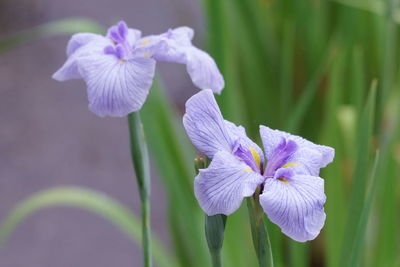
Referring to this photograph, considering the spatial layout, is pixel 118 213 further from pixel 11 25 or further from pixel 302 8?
pixel 11 25

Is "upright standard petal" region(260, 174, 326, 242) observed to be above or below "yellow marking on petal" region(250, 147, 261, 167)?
below

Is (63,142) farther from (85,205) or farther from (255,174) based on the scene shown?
(255,174)

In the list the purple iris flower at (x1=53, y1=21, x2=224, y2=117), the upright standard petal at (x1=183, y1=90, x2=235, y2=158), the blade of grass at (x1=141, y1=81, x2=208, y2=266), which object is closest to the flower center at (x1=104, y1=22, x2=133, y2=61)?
the purple iris flower at (x1=53, y1=21, x2=224, y2=117)

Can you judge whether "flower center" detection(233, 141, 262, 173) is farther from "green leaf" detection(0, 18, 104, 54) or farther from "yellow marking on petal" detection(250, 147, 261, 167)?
"green leaf" detection(0, 18, 104, 54)

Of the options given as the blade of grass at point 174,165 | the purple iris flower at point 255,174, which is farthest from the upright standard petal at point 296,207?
the blade of grass at point 174,165

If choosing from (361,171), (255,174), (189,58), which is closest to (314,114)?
(361,171)

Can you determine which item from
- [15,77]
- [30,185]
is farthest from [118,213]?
[15,77]
